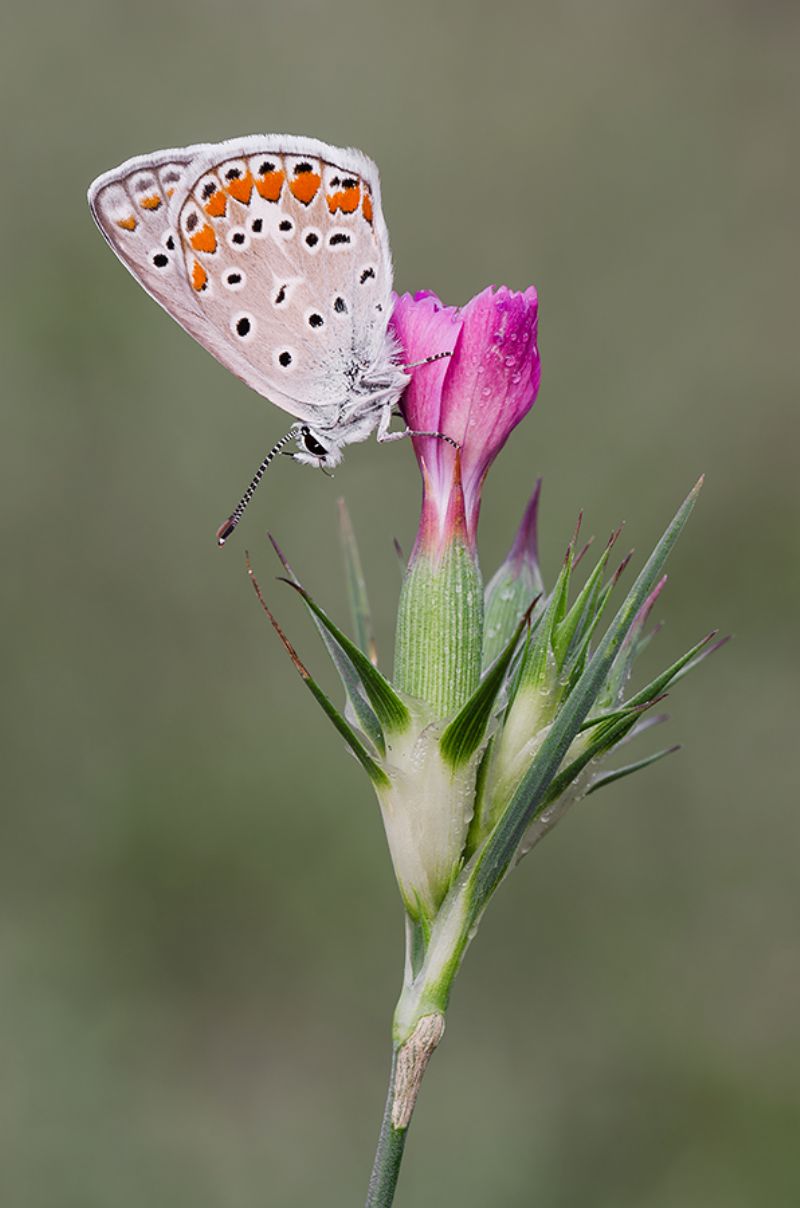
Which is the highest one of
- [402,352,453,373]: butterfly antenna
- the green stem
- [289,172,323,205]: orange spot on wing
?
[289,172,323,205]: orange spot on wing

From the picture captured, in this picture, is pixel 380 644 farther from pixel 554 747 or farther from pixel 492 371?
pixel 554 747

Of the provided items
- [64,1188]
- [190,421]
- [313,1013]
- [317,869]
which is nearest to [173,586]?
[190,421]

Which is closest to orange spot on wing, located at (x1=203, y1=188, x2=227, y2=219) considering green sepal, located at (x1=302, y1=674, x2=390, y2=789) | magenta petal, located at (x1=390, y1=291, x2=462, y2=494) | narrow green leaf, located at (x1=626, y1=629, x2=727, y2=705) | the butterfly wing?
the butterfly wing

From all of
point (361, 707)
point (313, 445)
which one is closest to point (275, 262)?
point (313, 445)

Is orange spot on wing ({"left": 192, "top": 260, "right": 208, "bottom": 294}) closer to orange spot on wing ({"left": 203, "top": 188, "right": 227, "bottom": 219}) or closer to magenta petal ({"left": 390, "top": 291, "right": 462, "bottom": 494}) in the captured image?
orange spot on wing ({"left": 203, "top": 188, "right": 227, "bottom": 219})

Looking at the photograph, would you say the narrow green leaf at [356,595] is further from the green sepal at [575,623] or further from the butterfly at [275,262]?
the green sepal at [575,623]

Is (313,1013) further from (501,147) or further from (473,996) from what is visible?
(501,147)
